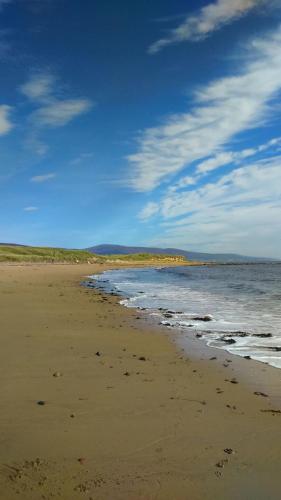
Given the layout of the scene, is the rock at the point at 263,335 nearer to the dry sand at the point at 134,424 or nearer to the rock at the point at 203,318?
the dry sand at the point at 134,424

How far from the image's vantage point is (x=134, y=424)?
5242 millimetres

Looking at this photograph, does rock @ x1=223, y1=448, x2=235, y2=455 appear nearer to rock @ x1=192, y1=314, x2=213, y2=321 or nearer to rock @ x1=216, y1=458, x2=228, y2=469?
rock @ x1=216, y1=458, x2=228, y2=469

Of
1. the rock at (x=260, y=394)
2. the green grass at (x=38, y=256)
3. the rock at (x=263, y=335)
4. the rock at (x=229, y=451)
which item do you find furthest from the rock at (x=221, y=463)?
the green grass at (x=38, y=256)

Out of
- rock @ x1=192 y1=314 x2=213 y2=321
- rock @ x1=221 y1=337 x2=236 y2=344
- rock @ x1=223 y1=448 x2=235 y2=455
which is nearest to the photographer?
rock @ x1=223 y1=448 x2=235 y2=455

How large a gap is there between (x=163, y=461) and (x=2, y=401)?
2599mm

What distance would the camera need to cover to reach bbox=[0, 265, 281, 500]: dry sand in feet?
12.8

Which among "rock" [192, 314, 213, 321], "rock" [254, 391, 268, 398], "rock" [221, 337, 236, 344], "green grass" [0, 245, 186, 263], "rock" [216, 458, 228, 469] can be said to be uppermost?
"green grass" [0, 245, 186, 263]

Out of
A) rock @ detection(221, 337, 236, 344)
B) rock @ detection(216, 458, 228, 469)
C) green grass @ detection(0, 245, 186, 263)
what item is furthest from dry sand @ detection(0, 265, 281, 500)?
green grass @ detection(0, 245, 186, 263)

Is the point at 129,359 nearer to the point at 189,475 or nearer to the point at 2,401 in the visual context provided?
the point at 2,401

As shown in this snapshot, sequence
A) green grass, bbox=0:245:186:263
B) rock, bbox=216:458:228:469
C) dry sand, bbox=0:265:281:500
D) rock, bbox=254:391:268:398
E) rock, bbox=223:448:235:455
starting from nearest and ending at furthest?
dry sand, bbox=0:265:281:500
rock, bbox=216:458:228:469
rock, bbox=223:448:235:455
rock, bbox=254:391:268:398
green grass, bbox=0:245:186:263

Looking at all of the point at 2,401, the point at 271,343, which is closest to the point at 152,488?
the point at 2,401

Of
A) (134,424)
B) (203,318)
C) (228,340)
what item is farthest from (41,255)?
(134,424)

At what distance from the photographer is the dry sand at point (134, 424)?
12.8ft

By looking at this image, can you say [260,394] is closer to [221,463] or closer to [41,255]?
[221,463]
